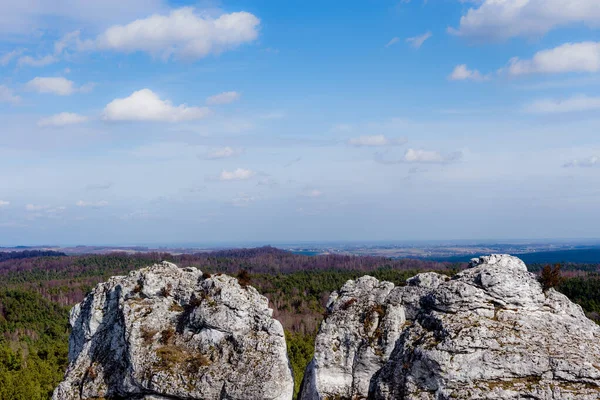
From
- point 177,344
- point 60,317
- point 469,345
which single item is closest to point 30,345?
point 60,317

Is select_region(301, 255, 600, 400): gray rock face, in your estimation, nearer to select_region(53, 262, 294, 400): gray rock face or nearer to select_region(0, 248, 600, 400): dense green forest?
select_region(53, 262, 294, 400): gray rock face

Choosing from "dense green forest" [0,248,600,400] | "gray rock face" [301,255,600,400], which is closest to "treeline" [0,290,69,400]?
"dense green forest" [0,248,600,400]

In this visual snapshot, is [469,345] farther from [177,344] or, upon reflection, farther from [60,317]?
[60,317]

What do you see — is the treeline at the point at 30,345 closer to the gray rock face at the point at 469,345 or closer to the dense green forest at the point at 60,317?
the dense green forest at the point at 60,317

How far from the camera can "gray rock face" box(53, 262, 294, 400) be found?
78.0ft

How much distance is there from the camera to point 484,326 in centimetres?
1931

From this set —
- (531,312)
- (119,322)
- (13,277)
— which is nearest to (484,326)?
(531,312)

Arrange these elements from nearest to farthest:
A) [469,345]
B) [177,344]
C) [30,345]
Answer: [469,345] < [177,344] < [30,345]

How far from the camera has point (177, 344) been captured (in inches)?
1016

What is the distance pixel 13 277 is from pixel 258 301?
659ft

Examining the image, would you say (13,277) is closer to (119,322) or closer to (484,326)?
(119,322)

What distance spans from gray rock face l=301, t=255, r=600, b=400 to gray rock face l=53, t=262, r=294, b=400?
3353mm

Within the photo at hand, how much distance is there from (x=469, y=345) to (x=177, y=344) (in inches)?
615

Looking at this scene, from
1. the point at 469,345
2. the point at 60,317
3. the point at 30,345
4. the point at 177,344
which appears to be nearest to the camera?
the point at 469,345
